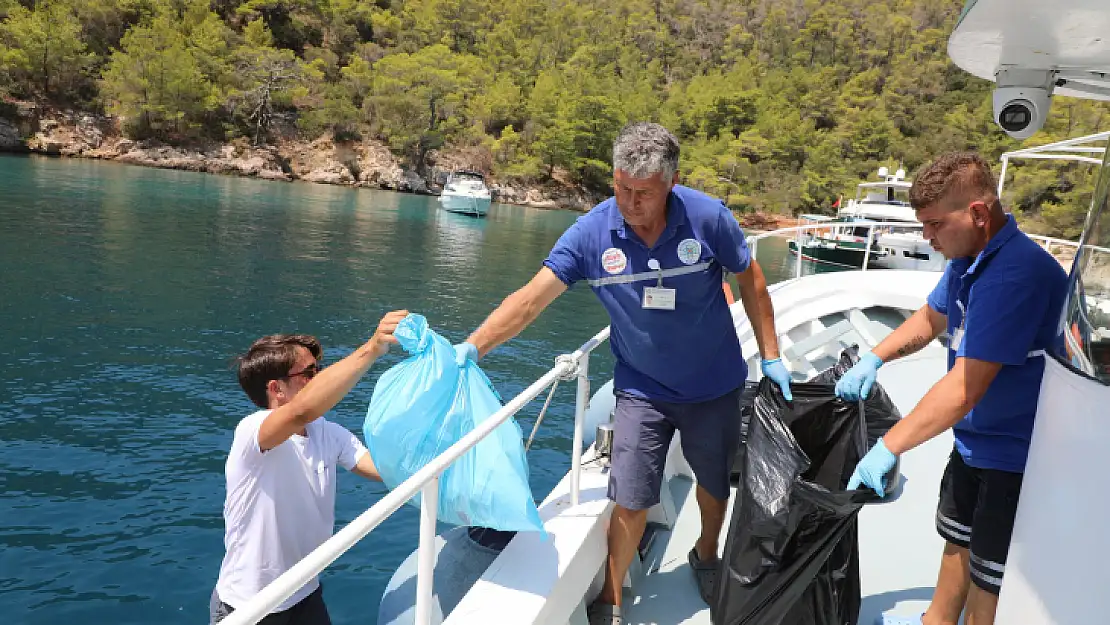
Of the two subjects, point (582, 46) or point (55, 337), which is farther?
point (582, 46)

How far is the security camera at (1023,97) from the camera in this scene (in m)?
2.46

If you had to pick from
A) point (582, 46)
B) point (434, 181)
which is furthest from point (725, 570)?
point (582, 46)

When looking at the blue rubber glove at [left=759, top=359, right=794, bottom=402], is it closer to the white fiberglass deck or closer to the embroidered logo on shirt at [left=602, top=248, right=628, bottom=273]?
the embroidered logo on shirt at [left=602, top=248, right=628, bottom=273]

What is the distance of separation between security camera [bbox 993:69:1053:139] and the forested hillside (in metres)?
40.3

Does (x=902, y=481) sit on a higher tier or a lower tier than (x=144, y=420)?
higher

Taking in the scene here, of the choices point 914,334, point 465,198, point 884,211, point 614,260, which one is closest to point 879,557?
point 914,334

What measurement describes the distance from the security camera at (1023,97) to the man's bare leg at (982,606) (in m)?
1.72

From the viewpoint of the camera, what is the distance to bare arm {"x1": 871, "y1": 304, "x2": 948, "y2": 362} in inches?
96.1

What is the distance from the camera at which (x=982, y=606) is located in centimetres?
193

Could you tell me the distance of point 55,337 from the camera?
9.20 meters

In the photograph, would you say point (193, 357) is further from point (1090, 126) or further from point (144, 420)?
point (1090, 126)

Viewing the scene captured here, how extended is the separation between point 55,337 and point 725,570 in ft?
32.6

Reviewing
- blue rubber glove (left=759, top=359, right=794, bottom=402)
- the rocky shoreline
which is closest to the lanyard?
blue rubber glove (left=759, top=359, right=794, bottom=402)

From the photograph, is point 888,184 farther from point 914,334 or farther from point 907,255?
point 914,334
